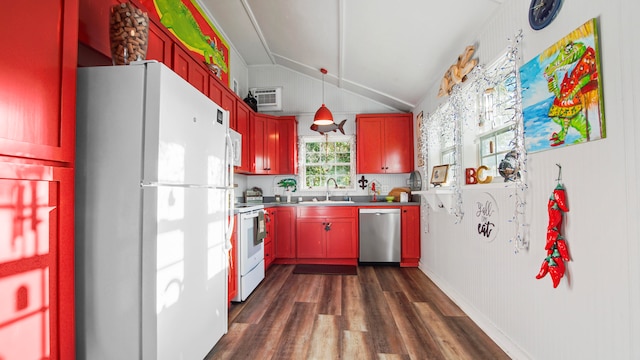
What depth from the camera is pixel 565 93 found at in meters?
1.36

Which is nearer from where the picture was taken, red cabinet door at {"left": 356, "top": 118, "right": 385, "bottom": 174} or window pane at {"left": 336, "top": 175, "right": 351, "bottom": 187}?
red cabinet door at {"left": 356, "top": 118, "right": 385, "bottom": 174}

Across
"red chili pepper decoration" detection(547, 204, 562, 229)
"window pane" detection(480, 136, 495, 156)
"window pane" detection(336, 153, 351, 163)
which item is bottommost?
"red chili pepper decoration" detection(547, 204, 562, 229)

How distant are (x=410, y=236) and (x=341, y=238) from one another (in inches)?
39.6

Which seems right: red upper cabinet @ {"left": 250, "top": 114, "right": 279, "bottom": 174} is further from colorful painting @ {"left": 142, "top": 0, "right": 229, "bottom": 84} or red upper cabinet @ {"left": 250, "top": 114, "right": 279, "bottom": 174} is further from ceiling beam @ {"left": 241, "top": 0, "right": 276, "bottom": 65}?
ceiling beam @ {"left": 241, "top": 0, "right": 276, "bottom": 65}

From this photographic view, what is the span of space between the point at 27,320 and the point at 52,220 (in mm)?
355

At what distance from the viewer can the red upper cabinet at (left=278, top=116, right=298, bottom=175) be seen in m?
4.55

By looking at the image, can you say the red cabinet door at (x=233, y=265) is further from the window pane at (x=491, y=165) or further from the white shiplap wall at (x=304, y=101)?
the window pane at (x=491, y=165)

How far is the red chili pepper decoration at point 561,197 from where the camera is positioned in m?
1.40

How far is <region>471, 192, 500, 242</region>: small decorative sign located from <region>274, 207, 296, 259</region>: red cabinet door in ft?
8.27

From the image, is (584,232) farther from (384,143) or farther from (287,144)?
(287,144)

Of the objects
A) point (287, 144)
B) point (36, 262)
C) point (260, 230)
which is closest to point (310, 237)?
point (260, 230)

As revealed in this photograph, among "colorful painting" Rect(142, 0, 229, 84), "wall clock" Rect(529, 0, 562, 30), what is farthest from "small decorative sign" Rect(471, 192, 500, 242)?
"colorful painting" Rect(142, 0, 229, 84)

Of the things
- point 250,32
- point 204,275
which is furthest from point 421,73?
point 204,275

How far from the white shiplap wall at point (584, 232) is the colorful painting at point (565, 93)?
1.5 inches
